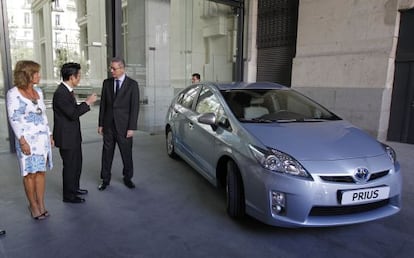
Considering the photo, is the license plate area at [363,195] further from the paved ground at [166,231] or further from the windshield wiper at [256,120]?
the windshield wiper at [256,120]

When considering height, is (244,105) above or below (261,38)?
below

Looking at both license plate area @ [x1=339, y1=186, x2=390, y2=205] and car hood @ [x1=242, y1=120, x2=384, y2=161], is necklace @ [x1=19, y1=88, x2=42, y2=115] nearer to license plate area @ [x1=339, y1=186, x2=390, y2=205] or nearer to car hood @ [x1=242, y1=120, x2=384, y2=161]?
car hood @ [x1=242, y1=120, x2=384, y2=161]

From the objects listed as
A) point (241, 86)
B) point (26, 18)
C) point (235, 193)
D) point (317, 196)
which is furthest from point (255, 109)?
point (26, 18)

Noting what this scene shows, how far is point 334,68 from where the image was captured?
673 centimetres

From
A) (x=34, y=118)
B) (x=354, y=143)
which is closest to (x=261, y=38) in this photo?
(x=354, y=143)

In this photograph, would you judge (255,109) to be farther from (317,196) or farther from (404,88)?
(404,88)

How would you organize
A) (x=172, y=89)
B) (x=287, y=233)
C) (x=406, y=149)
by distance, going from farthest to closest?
(x=172, y=89) → (x=406, y=149) → (x=287, y=233)

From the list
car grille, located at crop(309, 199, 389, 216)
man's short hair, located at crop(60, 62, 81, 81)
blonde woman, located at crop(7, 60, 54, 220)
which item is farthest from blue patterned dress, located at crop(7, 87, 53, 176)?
car grille, located at crop(309, 199, 389, 216)

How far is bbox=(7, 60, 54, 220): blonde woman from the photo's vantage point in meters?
2.63

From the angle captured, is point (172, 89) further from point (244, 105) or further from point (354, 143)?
point (354, 143)

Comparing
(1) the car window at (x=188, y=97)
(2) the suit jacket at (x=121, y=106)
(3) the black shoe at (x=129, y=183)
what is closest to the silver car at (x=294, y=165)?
(1) the car window at (x=188, y=97)

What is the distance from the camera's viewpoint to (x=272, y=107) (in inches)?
134

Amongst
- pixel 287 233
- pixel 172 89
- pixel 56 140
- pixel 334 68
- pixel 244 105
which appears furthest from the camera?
pixel 172 89

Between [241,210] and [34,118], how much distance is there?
6.51ft
